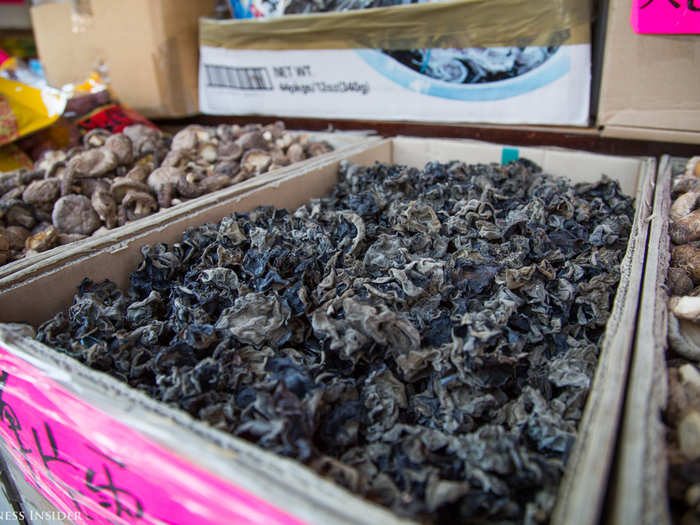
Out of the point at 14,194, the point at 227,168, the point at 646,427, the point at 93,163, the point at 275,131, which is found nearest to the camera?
the point at 646,427

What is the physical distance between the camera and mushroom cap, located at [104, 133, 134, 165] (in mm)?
2180

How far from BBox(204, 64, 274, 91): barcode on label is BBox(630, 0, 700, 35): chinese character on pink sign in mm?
2058

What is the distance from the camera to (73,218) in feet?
5.64

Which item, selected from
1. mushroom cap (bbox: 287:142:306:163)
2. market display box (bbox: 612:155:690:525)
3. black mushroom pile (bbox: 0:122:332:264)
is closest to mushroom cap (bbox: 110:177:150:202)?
black mushroom pile (bbox: 0:122:332:264)

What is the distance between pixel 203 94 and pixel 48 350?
281 centimetres

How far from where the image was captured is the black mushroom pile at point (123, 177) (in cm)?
172

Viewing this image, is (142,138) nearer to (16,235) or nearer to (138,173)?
(138,173)

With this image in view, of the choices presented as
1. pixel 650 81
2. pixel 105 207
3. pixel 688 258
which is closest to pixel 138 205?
pixel 105 207

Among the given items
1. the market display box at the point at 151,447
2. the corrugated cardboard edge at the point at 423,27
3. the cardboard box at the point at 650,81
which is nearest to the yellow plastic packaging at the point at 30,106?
the corrugated cardboard edge at the point at 423,27

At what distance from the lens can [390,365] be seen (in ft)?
3.20

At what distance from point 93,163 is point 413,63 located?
1.67 metres

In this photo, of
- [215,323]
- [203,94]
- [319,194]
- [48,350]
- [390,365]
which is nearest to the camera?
[48,350]

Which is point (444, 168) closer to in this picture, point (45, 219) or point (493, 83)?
point (493, 83)

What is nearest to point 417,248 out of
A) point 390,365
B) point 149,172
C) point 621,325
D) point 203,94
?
point 390,365
